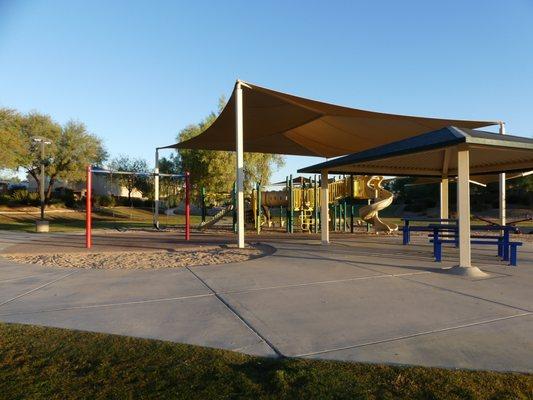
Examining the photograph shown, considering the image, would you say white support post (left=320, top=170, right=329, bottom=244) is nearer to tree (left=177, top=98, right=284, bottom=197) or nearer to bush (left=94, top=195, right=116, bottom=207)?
tree (left=177, top=98, right=284, bottom=197)

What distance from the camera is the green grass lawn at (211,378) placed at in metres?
3.24

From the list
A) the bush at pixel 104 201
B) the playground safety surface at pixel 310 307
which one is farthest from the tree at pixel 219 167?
the playground safety surface at pixel 310 307

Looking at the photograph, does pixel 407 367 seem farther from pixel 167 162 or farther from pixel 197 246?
pixel 167 162

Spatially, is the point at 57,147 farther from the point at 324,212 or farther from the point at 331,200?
the point at 324,212

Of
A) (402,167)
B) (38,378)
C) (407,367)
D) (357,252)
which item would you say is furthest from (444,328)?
(402,167)

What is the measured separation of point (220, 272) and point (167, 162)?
1459 inches

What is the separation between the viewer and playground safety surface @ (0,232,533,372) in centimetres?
424

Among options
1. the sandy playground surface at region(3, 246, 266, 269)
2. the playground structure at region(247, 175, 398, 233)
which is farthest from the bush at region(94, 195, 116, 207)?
the sandy playground surface at region(3, 246, 266, 269)

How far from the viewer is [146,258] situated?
11.0 meters

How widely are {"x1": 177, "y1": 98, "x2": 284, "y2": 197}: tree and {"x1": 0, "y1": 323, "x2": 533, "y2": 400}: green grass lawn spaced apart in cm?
3061

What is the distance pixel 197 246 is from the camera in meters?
13.3

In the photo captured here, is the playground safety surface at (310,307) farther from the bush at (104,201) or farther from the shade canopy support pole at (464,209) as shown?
the bush at (104,201)

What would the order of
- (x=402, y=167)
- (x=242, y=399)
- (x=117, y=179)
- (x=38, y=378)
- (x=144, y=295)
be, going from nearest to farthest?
(x=242, y=399)
(x=38, y=378)
(x=144, y=295)
(x=402, y=167)
(x=117, y=179)

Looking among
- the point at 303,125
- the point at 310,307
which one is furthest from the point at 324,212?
the point at 310,307
